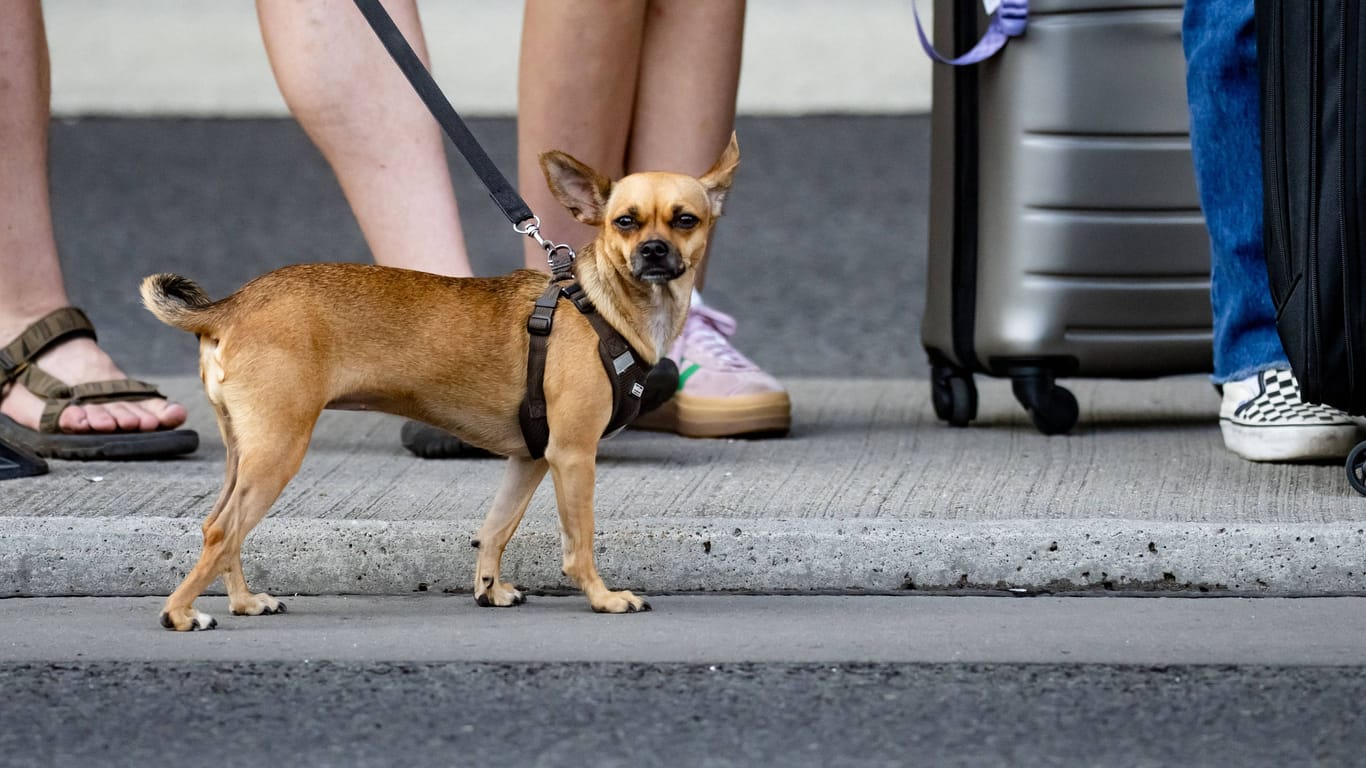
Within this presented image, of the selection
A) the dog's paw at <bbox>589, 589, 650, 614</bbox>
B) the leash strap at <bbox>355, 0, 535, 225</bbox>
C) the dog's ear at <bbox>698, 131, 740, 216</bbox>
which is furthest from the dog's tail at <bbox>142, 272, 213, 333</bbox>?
the dog's ear at <bbox>698, 131, 740, 216</bbox>

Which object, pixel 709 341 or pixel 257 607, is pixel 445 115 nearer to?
pixel 257 607

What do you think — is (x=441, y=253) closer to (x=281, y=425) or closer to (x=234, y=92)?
(x=281, y=425)

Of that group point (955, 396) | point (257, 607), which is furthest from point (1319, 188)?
point (257, 607)

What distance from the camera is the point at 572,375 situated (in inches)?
141

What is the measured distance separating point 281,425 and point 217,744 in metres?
0.72

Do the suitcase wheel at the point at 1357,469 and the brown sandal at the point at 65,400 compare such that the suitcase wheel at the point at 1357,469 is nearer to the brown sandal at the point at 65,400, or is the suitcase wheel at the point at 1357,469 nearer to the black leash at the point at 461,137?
the black leash at the point at 461,137

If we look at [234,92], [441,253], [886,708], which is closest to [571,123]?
[441,253]

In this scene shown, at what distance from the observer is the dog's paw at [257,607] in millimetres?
3631

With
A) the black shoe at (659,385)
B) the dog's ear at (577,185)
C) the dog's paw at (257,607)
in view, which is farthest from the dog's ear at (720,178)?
the dog's paw at (257,607)

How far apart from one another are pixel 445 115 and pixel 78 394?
1.35m

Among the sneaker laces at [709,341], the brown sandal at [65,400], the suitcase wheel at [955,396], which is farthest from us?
the suitcase wheel at [955,396]

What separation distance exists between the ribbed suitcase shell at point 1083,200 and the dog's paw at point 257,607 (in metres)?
2.08

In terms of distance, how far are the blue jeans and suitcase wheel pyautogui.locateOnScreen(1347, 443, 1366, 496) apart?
1.64 feet

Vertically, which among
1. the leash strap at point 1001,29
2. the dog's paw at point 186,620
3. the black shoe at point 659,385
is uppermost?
the leash strap at point 1001,29
